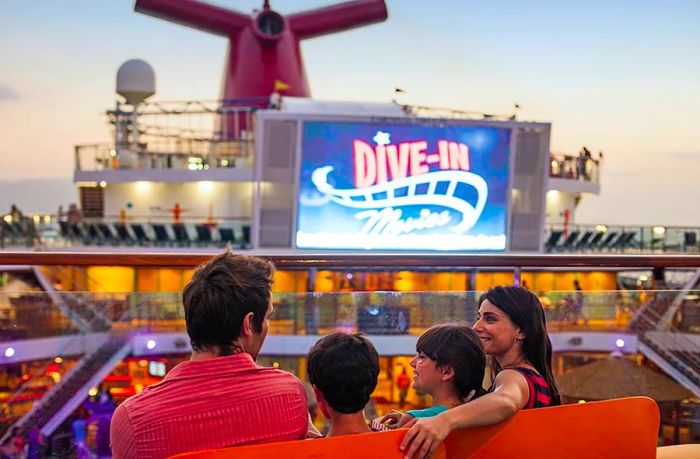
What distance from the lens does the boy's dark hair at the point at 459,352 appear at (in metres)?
2.73

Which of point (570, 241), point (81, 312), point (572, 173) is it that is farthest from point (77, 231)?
point (81, 312)

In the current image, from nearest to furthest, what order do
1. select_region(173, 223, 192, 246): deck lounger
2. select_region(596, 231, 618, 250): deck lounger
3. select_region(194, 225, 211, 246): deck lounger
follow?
1. select_region(194, 225, 211, 246): deck lounger
2. select_region(173, 223, 192, 246): deck lounger
3. select_region(596, 231, 618, 250): deck lounger

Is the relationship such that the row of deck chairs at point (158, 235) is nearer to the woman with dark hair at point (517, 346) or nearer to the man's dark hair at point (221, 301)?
the woman with dark hair at point (517, 346)

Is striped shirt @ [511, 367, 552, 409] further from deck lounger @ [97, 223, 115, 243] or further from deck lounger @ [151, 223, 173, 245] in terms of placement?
deck lounger @ [97, 223, 115, 243]

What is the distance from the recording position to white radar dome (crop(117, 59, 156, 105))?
79.7 ft

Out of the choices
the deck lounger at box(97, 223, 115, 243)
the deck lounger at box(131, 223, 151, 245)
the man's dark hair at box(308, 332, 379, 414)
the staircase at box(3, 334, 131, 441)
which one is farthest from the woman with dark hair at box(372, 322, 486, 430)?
the deck lounger at box(97, 223, 115, 243)

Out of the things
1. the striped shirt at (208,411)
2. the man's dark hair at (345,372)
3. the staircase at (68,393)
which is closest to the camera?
the striped shirt at (208,411)

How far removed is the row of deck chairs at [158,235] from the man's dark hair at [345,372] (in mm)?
19149

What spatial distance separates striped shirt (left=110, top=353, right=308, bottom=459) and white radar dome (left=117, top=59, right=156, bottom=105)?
22.7 metres

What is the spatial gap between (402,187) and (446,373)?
751 inches

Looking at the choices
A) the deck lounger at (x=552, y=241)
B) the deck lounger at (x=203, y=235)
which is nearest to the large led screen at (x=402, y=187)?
the deck lounger at (x=203, y=235)

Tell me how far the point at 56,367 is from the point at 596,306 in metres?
2.15

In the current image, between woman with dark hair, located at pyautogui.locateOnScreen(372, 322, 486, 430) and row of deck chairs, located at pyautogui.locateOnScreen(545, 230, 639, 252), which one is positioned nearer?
woman with dark hair, located at pyautogui.locateOnScreen(372, 322, 486, 430)

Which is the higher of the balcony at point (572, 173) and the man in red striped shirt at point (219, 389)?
the balcony at point (572, 173)
